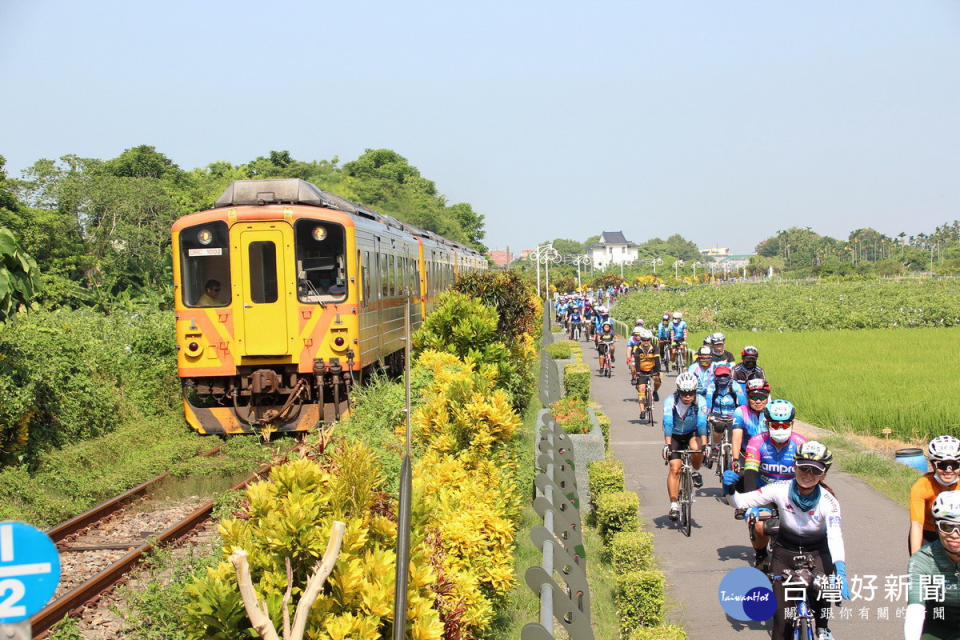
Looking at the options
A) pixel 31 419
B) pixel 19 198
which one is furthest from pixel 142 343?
pixel 19 198

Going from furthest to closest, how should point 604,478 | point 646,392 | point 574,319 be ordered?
point 574,319 < point 646,392 < point 604,478

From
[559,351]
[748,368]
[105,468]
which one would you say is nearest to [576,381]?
[559,351]

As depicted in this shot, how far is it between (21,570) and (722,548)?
726 cm

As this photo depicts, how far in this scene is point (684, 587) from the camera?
788 centimetres

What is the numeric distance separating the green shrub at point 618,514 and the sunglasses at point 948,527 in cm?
418

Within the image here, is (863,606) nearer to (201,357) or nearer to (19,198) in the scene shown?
(201,357)

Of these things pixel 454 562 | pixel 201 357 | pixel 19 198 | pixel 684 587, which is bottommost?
pixel 684 587

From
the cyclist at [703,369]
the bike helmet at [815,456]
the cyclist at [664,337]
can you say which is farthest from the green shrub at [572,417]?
the cyclist at [664,337]

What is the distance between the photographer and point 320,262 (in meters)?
12.8

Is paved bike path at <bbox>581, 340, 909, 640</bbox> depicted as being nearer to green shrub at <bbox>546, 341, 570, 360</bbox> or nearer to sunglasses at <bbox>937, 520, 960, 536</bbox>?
sunglasses at <bbox>937, 520, 960, 536</bbox>

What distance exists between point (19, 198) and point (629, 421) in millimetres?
25108

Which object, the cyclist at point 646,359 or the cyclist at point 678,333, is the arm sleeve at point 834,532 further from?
the cyclist at point 678,333

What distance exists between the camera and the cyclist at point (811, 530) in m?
5.84

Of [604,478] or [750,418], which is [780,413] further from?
[604,478]
